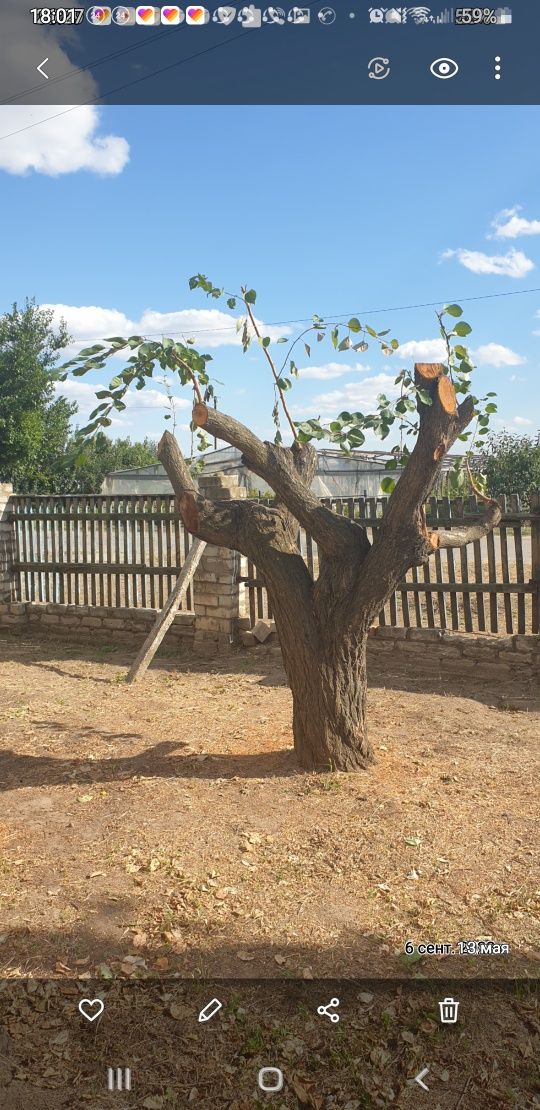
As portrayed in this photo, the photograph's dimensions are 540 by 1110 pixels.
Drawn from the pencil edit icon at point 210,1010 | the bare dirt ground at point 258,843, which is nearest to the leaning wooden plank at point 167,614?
the bare dirt ground at point 258,843

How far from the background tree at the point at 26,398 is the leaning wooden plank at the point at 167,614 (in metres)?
11.9

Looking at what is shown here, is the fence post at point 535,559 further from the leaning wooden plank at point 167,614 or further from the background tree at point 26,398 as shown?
the background tree at point 26,398

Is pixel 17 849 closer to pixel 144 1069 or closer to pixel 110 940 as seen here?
pixel 110 940

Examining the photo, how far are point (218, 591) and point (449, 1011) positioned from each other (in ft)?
20.5

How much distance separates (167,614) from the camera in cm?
812

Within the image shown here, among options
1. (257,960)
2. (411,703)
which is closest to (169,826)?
(257,960)

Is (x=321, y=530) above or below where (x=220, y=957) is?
above

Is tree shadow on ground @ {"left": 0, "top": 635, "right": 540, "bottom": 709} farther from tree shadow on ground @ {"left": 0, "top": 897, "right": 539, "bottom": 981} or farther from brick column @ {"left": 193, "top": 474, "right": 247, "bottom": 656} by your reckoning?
tree shadow on ground @ {"left": 0, "top": 897, "right": 539, "bottom": 981}

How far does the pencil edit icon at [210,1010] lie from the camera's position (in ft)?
7.89

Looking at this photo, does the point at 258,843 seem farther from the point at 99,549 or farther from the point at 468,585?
the point at 99,549

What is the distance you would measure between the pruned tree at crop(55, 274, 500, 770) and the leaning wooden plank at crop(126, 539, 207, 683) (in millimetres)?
3255

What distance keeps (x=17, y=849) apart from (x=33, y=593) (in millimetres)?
7050

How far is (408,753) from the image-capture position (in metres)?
5.11

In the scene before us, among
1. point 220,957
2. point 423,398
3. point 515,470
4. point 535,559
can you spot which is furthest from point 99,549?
point 515,470
